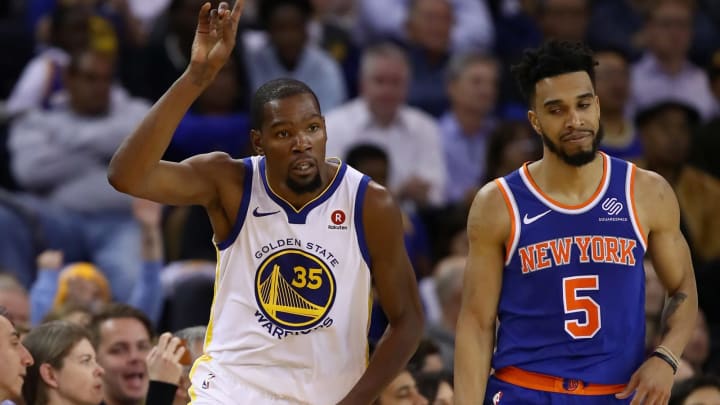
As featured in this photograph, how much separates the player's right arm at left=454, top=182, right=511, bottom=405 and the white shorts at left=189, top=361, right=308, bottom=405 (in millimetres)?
748

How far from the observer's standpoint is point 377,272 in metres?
6.23

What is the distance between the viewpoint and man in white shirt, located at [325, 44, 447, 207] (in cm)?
1177

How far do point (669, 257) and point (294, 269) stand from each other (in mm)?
1682

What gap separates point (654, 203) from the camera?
6035 mm

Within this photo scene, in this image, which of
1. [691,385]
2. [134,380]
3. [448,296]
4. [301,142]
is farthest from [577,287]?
[448,296]

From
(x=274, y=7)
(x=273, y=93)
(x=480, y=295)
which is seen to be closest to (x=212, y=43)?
(x=273, y=93)

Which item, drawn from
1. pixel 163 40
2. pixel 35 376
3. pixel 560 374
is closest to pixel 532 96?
pixel 560 374

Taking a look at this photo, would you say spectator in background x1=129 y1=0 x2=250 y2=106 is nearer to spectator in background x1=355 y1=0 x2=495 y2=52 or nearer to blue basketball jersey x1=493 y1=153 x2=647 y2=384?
spectator in background x1=355 y1=0 x2=495 y2=52

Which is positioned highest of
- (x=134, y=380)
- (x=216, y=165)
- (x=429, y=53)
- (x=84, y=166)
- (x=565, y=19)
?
(x=565, y=19)

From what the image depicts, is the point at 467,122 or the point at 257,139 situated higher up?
the point at 467,122

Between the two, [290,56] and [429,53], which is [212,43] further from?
[429,53]

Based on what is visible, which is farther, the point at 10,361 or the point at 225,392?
the point at 10,361

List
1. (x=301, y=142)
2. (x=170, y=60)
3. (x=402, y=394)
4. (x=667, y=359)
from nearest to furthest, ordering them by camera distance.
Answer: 1. (x=667, y=359)
2. (x=301, y=142)
3. (x=402, y=394)
4. (x=170, y=60)

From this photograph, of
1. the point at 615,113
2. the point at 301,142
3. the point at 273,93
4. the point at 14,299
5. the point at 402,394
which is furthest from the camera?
the point at 615,113
